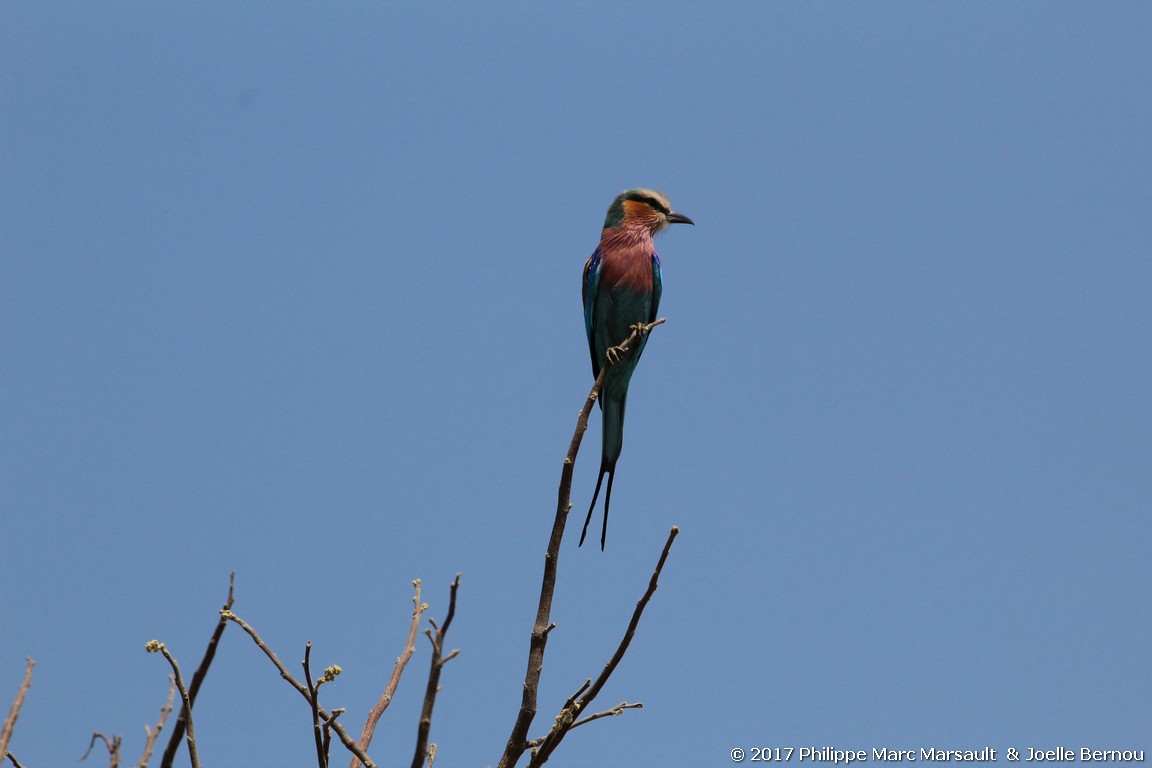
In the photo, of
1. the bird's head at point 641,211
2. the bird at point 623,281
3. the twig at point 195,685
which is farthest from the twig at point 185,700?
the bird's head at point 641,211

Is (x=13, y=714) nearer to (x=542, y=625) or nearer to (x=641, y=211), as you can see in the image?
(x=542, y=625)

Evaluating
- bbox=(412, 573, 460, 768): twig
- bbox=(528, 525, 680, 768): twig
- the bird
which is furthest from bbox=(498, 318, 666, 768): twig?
the bird

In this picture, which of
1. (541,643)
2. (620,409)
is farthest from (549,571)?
(620,409)

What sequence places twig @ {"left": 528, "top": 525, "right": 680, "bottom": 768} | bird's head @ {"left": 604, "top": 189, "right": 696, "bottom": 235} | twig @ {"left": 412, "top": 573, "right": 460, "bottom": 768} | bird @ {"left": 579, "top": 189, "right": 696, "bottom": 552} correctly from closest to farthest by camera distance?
twig @ {"left": 412, "top": 573, "right": 460, "bottom": 768}, twig @ {"left": 528, "top": 525, "right": 680, "bottom": 768}, bird @ {"left": 579, "top": 189, "right": 696, "bottom": 552}, bird's head @ {"left": 604, "top": 189, "right": 696, "bottom": 235}

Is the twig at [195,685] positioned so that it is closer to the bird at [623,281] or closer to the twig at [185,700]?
the twig at [185,700]

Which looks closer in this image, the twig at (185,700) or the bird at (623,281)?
the twig at (185,700)

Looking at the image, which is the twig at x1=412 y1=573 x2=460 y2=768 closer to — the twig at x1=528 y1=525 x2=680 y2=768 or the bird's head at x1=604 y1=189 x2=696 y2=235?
the twig at x1=528 y1=525 x2=680 y2=768

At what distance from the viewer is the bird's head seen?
665 cm

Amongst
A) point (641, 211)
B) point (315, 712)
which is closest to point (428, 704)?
point (315, 712)

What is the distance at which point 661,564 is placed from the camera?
228 centimetres

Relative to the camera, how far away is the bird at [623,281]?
6051 mm

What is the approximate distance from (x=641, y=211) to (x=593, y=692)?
4.90 metres

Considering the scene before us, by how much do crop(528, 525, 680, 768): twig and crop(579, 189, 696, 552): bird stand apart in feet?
10.5

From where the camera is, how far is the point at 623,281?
19.9ft
